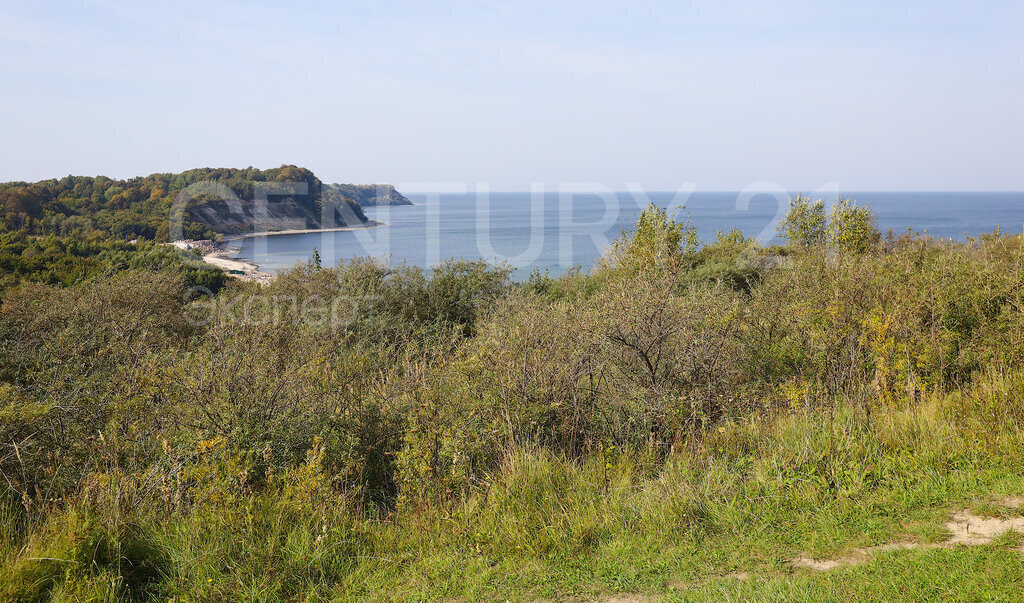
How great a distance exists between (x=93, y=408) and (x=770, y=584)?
21.9ft

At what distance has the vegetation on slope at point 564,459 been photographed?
12.5ft

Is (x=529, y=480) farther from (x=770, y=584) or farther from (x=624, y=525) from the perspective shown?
(x=770, y=584)

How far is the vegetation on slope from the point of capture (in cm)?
382

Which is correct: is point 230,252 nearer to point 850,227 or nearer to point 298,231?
point 298,231

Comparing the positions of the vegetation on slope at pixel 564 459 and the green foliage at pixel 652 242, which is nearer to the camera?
the vegetation on slope at pixel 564 459

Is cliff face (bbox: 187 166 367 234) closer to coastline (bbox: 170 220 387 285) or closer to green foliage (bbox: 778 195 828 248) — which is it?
coastline (bbox: 170 220 387 285)

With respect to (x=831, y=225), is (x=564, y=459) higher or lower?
lower

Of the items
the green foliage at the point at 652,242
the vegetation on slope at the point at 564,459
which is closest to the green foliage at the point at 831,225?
the green foliage at the point at 652,242

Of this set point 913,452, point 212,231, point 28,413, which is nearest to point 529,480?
A: point 913,452

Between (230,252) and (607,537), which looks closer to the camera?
(607,537)

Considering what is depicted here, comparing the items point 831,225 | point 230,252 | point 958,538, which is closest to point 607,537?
point 958,538

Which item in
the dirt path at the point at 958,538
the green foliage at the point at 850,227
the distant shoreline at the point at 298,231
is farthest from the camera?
the distant shoreline at the point at 298,231

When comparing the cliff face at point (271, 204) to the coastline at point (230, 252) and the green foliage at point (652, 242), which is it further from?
the green foliage at point (652, 242)

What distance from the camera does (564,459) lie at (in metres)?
5.60
